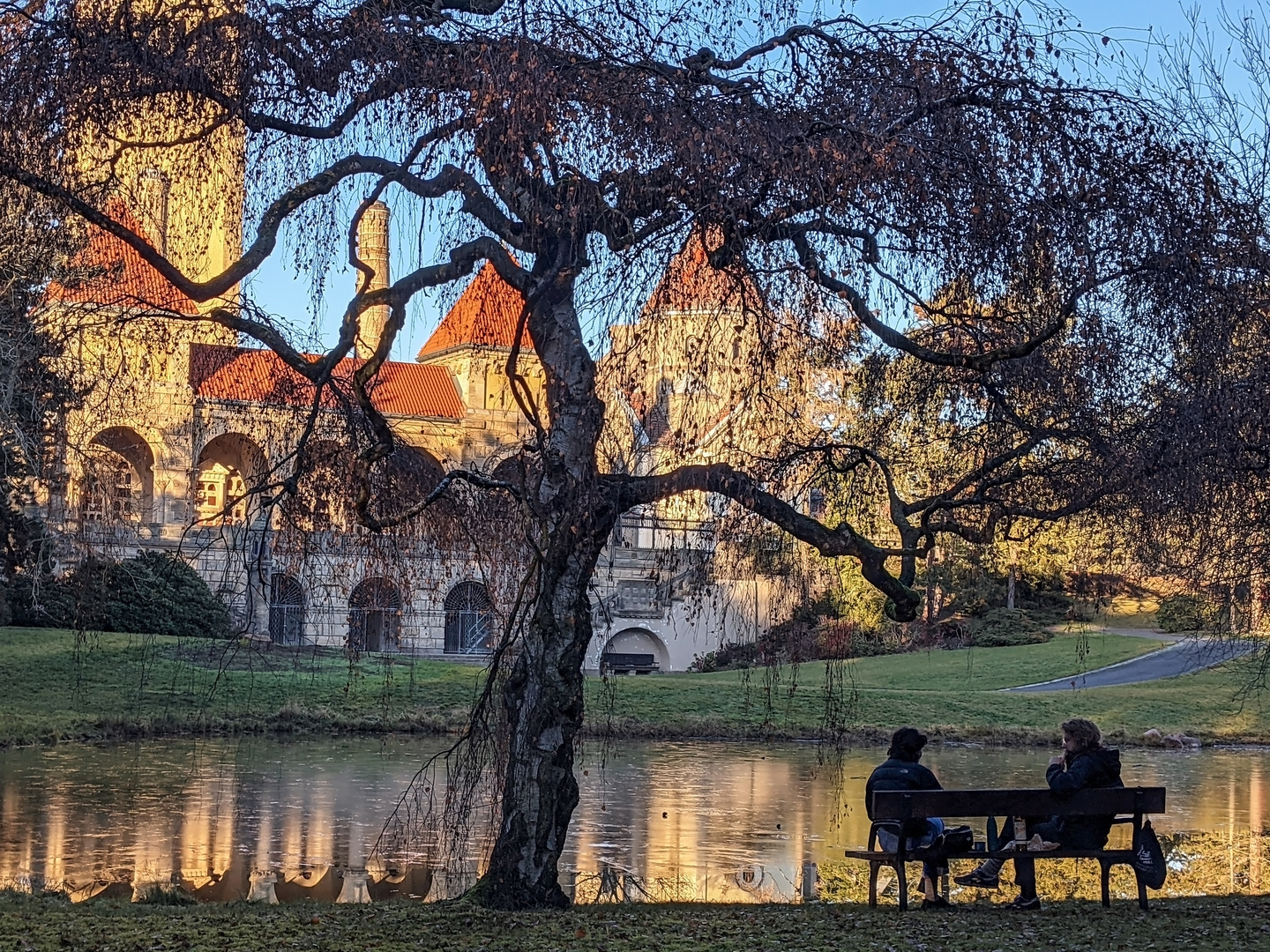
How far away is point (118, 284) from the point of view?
8.72m

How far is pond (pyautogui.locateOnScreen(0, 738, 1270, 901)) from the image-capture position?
1078 centimetres

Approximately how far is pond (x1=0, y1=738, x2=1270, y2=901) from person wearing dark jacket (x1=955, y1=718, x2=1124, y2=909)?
1990 mm

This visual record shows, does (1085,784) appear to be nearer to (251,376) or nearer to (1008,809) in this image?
(1008,809)

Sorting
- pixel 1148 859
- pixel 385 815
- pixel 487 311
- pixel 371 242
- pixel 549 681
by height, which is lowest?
pixel 385 815

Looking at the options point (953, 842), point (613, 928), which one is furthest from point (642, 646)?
point (613, 928)

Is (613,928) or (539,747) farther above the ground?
(539,747)

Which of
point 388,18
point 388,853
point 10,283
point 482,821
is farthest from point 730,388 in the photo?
point 482,821

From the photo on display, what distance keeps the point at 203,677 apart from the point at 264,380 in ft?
56.3

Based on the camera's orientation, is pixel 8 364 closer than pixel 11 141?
No

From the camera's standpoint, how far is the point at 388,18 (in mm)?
7641

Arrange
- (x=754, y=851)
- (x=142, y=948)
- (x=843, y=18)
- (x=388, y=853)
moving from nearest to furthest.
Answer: (x=142, y=948) < (x=843, y=18) < (x=388, y=853) < (x=754, y=851)

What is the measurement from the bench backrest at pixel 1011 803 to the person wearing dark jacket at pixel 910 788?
162 mm

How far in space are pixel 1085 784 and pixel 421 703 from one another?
60.6 feet

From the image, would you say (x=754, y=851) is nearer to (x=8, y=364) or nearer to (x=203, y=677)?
(x=8, y=364)
